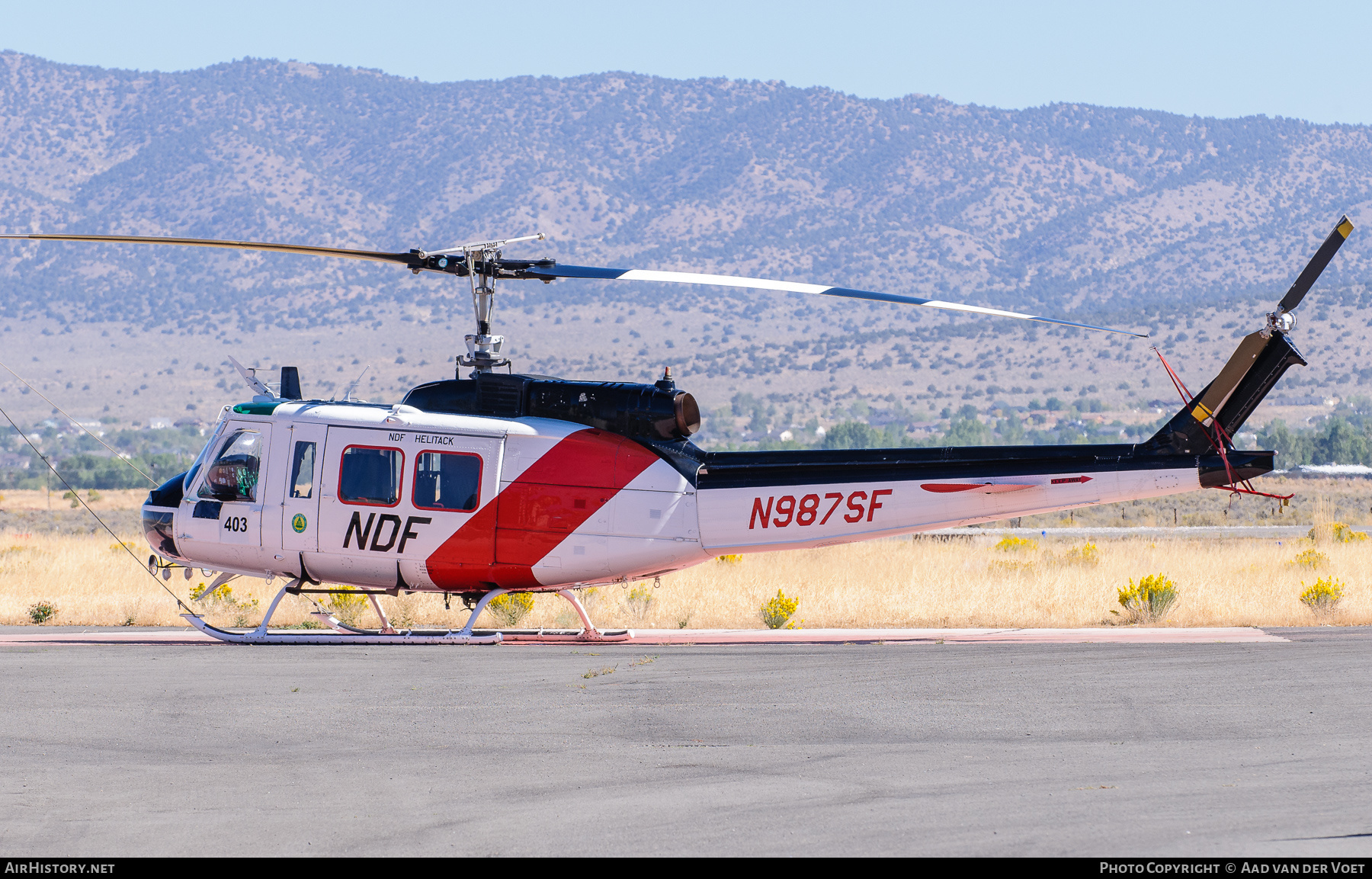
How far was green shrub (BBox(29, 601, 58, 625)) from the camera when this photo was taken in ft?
56.1

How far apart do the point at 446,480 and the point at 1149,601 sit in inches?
328

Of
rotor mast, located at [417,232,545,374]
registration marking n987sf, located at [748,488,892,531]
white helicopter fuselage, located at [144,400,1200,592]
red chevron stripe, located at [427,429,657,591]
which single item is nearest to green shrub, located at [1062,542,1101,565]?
white helicopter fuselage, located at [144,400,1200,592]

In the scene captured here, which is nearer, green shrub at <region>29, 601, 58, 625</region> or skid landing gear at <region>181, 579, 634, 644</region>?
skid landing gear at <region>181, 579, 634, 644</region>

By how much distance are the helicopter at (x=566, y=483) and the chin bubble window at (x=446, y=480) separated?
2 centimetres

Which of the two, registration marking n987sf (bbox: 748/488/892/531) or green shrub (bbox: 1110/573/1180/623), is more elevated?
registration marking n987sf (bbox: 748/488/892/531)

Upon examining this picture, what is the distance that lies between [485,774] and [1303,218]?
19668cm

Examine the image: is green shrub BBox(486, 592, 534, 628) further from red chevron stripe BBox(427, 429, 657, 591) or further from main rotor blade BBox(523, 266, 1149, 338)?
main rotor blade BBox(523, 266, 1149, 338)

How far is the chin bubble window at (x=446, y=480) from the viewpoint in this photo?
13.9 m

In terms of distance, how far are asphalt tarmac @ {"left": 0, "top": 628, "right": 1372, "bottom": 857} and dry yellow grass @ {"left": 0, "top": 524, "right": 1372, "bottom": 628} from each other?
291 cm

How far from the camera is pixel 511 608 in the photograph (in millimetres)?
17016

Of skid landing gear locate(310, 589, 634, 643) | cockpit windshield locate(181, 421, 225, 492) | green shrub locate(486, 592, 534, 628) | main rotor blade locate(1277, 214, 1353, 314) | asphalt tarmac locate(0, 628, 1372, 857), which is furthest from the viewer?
green shrub locate(486, 592, 534, 628)

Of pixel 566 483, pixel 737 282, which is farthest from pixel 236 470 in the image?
pixel 737 282

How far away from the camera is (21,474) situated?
265ft
